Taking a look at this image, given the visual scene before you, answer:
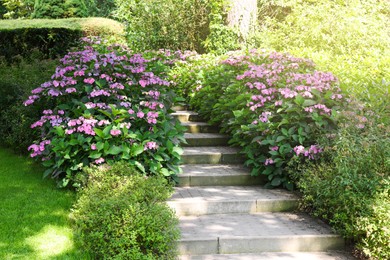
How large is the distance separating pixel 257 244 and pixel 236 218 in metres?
0.64

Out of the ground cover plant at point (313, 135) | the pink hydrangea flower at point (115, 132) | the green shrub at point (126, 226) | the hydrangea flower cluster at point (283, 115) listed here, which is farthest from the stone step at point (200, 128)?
the green shrub at point (126, 226)

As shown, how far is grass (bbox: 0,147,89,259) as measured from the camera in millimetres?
4137

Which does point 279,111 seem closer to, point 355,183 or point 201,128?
point 355,183

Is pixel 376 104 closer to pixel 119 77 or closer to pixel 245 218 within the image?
pixel 245 218

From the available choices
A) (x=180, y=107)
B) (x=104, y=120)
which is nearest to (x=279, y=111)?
(x=104, y=120)

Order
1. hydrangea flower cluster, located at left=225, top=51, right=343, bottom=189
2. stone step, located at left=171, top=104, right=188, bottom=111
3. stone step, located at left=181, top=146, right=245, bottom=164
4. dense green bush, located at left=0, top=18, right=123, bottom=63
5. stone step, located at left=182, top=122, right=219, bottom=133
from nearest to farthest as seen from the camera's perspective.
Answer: hydrangea flower cluster, located at left=225, top=51, right=343, bottom=189, stone step, located at left=181, top=146, right=245, bottom=164, stone step, located at left=182, top=122, right=219, bottom=133, stone step, located at left=171, top=104, right=188, bottom=111, dense green bush, located at left=0, top=18, right=123, bottom=63

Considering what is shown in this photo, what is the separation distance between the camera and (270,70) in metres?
6.73

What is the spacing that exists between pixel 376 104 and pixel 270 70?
151 centimetres

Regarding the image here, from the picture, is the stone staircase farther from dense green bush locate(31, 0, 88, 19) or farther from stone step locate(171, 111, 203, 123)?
dense green bush locate(31, 0, 88, 19)

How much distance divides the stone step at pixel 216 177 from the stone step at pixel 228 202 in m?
0.24

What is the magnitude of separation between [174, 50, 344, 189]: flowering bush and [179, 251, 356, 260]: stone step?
1211mm

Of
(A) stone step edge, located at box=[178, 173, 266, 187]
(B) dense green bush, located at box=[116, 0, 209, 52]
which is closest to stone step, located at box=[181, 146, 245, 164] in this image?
(A) stone step edge, located at box=[178, 173, 266, 187]

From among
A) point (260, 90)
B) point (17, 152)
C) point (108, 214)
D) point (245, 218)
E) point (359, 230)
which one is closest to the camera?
point (108, 214)

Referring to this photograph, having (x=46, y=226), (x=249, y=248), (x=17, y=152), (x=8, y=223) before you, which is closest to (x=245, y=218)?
(x=249, y=248)
